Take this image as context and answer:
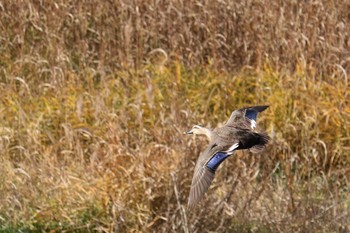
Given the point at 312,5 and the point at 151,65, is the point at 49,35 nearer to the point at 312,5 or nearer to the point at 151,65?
the point at 151,65

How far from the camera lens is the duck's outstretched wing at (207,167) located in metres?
4.49

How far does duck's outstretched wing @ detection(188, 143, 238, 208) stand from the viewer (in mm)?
4488

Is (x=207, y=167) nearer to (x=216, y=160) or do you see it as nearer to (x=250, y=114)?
(x=216, y=160)

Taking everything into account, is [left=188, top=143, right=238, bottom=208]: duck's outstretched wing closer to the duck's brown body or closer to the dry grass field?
the duck's brown body

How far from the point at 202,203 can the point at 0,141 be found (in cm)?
161

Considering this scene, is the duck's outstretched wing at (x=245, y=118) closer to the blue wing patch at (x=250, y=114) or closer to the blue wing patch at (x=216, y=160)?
the blue wing patch at (x=250, y=114)

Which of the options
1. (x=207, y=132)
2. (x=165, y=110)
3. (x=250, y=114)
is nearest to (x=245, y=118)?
(x=250, y=114)

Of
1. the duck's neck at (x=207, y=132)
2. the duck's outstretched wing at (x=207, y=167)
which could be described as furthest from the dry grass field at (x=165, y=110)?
the duck's outstretched wing at (x=207, y=167)

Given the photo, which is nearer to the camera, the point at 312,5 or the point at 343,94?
the point at 343,94

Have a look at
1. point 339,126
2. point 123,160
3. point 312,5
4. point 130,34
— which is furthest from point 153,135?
point 312,5

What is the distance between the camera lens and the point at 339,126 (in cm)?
670

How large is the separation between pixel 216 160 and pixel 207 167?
0.05 m

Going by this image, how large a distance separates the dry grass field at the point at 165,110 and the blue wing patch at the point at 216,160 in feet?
2.22

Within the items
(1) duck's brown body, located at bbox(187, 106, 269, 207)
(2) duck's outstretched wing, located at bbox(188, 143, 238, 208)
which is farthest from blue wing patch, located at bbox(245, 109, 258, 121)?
(2) duck's outstretched wing, located at bbox(188, 143, 238, 208)
